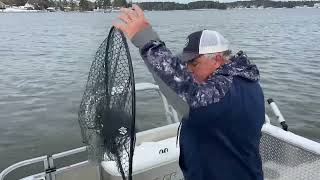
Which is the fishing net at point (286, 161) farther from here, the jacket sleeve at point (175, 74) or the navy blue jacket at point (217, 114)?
the jacket sleeve at point (175, 74)

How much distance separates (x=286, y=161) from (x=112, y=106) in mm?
1998

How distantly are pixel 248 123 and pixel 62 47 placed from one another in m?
29.6

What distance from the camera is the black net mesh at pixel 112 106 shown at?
223cm

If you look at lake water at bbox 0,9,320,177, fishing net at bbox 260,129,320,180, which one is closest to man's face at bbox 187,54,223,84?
lake water at bbox 0,9,320,177

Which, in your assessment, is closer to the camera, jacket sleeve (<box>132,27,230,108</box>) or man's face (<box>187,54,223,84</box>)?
jacket sleeve (<box>132,27,230,108</box>)

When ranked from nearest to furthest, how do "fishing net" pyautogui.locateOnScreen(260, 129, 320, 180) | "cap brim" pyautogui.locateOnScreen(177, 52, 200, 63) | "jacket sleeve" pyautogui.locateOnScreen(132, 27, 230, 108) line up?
"jacket sleeve" pyautogui.locateOnScreen(132, 27, 230, 108), "cap brim" pyautogui.locateOnScreen(177, 52, 200, 63), "fishing net" pyautogui.locateOnScreen(260, 129, 320, 180)

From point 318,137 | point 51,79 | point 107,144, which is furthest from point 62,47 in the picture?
point 107,144

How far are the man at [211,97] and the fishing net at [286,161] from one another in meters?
1.34

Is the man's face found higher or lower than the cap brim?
lower

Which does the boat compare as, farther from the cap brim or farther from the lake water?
the cap brim

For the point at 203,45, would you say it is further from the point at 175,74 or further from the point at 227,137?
the point at 227,137

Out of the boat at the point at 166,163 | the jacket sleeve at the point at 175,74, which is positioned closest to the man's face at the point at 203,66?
the jacket sleeve at the point at 175,74

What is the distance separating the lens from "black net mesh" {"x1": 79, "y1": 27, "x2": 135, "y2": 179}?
2234 mm

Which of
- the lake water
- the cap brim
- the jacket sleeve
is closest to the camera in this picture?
the jacket sleeve
